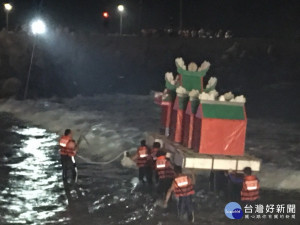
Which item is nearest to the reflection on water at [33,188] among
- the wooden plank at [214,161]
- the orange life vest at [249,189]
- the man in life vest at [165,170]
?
the man in life vest at [165,170]

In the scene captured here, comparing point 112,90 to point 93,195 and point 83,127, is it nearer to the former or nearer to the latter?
point 83,127

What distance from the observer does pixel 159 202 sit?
12.7 m

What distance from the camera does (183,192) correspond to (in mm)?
10812

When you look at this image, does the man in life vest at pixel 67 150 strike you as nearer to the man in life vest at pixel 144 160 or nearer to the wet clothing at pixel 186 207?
the man in life vest at pixel 144 160

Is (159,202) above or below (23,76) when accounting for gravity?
below

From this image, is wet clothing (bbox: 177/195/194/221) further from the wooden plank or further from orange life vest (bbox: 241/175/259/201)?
orange life vest (bbox: 241/175/259/201)

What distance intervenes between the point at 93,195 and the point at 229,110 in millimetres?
4262

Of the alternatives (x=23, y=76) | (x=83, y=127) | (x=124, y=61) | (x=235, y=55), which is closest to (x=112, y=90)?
(x=124, y=61)

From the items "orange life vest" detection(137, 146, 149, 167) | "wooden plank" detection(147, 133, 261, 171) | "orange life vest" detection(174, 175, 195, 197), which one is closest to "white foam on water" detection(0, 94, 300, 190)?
"orange life vest" detection(137, 146, 149, 167)

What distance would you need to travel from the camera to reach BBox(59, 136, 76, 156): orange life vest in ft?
45.2

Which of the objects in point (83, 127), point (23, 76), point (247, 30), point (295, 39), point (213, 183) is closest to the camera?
point (213, 183)

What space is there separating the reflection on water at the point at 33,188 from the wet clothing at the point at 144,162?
7.23 ft

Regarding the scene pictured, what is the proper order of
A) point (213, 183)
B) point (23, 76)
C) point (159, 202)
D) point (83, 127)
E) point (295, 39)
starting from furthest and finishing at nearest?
point (295, 39) → point (23, 76) → point (83, 127) → point (213, 183) → point (159, 202)

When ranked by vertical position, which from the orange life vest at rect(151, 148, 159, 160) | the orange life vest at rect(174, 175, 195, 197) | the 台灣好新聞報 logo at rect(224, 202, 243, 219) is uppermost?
the orange life vest at rect(151, 148, 159, 160)
